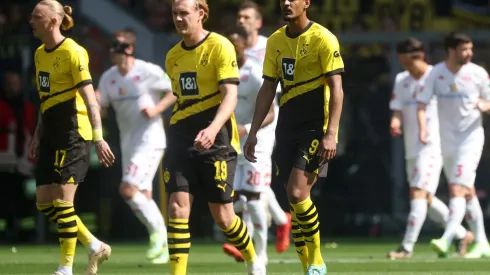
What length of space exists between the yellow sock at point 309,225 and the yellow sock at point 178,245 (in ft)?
2.89

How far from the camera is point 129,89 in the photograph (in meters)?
14.9

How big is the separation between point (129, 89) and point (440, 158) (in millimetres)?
3442

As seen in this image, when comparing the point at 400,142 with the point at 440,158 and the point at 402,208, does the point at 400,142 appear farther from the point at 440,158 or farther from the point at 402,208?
the point at 440,158

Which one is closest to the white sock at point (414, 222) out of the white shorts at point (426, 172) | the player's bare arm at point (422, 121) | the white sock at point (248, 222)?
the white shorts at point (426, 172)

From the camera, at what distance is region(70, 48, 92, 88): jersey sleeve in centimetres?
1116

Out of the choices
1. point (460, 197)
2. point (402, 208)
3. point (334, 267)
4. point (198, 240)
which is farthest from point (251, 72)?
point (402, 208)

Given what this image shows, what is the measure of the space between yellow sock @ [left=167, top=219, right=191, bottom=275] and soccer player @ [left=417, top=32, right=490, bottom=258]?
216 inches

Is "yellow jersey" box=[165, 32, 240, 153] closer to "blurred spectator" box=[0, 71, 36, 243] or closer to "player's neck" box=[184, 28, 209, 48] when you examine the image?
"player's neck" box=[184, 28, 209, 48]

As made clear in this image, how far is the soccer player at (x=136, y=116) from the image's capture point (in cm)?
1473

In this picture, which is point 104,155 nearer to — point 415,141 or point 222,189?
point 222,189

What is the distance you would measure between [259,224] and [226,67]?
3503 millimetres

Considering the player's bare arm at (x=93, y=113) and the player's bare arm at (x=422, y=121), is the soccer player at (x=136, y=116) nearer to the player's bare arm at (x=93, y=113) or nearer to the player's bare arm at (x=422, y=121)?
the player's bare arm at (x=422, y=121)

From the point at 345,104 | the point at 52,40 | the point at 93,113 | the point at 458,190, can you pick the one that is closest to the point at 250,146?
the point at 93,113

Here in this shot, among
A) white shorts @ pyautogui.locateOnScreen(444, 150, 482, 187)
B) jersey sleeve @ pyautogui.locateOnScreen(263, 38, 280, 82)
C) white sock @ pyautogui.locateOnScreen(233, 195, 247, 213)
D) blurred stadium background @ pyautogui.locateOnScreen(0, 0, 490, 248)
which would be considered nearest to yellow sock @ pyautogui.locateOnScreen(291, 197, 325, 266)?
jersey sleeve @ pyautogui.locateOnScreen(263, 38, 280, 82)
